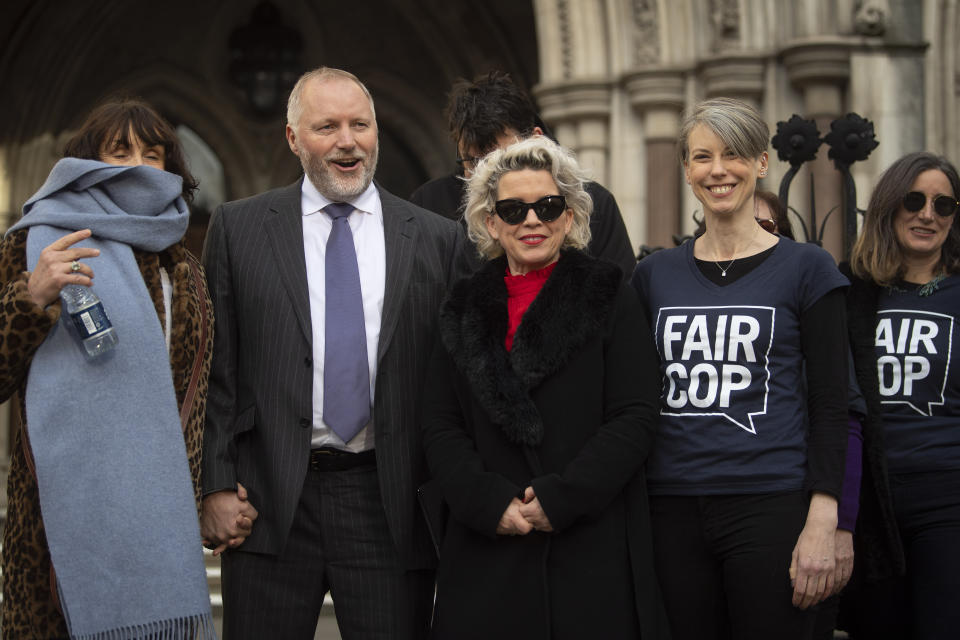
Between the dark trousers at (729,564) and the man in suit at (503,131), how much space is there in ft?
2.37

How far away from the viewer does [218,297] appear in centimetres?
294

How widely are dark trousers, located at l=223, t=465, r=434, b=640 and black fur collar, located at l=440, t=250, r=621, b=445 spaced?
0.43 meters

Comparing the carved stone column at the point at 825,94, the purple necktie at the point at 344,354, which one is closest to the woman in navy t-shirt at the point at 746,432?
the purple necktie at the point at 344,354

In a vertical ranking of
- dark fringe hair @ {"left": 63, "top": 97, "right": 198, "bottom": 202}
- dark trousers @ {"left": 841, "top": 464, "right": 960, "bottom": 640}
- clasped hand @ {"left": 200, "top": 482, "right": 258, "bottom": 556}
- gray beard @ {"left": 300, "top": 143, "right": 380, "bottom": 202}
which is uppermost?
dark fringe hair @ {"left": 63, "top": 97, "right": 198, "bottom": 202}

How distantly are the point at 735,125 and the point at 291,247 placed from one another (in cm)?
107

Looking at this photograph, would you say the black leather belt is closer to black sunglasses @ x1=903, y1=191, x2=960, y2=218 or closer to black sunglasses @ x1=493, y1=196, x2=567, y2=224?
black sunglasses @ x1=493, y1=196, x2=567, y2=224

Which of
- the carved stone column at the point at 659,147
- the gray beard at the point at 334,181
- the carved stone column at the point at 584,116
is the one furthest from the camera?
the carved stone column at the point at 584,116

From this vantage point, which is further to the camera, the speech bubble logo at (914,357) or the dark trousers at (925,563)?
the speech bubble logo at (914,357)

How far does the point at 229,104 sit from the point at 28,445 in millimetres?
8482

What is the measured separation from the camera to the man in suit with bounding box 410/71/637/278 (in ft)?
10.5

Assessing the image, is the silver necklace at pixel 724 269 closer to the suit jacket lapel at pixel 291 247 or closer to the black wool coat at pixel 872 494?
the black wool coat at pixel 872 494

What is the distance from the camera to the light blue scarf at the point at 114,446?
2.56 metres

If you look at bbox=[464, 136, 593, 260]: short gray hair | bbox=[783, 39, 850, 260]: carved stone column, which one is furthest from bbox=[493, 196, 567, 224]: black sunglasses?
bbox=[783, 39, 850, 260]: carved stone column

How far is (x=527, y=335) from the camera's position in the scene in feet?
8.65
